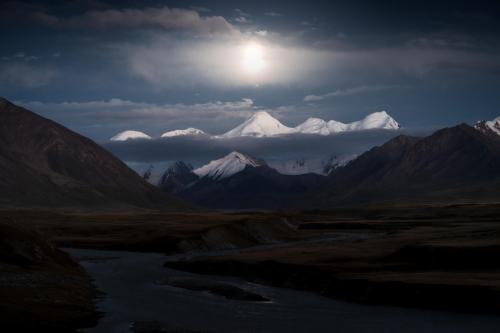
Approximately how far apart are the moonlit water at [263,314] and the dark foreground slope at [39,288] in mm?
1974

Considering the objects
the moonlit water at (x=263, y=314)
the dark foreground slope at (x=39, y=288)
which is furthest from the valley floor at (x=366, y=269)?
the dark foreground slope at (x=39, y=288)

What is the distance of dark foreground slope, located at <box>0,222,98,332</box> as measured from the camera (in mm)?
43094

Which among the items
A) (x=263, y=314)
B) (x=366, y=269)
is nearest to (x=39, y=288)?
(x=263, y=314)

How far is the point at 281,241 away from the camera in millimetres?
141500

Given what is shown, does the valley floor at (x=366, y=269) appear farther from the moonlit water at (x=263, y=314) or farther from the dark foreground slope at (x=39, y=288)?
the dark foreground slope at (x=39, y=288)

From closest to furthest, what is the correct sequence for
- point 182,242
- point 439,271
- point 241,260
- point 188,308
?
point 188,308 < point 439,271 < point 241,260 < point 182,242

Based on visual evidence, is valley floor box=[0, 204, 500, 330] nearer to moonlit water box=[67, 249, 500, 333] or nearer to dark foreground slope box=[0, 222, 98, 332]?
moonlit water box=[67, 249, 500, 333]

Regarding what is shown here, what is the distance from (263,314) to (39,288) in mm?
19014

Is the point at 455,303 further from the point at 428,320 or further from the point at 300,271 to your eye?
the point at 300,271

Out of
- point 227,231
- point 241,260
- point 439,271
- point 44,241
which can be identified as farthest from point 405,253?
point 227,231

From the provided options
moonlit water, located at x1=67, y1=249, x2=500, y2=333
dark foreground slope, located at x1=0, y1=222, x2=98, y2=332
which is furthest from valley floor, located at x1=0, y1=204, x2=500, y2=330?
dark foreground slope, located at x1=0, y1=222, x2=98, y2=332

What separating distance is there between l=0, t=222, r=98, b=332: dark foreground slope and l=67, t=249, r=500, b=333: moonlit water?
1.97 meters

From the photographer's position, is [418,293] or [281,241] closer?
[418,293]

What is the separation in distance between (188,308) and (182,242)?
209ft
